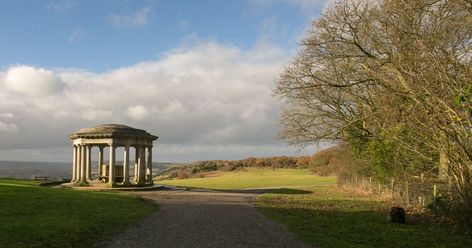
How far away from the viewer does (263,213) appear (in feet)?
66.3

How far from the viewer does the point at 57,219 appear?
15.6m

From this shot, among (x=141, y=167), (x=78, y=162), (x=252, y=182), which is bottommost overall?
(x=252, y=182)

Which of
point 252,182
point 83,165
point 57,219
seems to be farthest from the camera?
point 252,182

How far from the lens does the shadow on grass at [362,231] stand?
40.9ft

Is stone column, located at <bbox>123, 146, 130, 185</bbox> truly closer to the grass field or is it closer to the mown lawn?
the grass field

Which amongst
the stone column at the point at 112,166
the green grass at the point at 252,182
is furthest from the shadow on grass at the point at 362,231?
the green grass at the point at 252,182

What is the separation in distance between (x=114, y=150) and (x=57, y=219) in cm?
2130

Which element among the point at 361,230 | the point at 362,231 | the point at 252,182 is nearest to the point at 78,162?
the point at 252,182

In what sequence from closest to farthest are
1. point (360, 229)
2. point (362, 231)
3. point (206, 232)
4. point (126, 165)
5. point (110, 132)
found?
point (206, 232) → point (362, 231) → point (360, 229) → point (110, 132) → point (126, 165)

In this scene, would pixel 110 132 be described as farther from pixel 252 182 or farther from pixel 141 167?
pixel 252 182

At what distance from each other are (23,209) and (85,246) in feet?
27.7

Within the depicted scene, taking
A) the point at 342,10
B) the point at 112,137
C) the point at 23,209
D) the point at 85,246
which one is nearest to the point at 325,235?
the point at 85,246

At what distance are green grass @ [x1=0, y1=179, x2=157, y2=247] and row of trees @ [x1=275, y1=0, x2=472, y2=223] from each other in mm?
9692

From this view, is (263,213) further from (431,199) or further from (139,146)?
(139,146)
